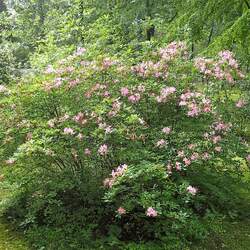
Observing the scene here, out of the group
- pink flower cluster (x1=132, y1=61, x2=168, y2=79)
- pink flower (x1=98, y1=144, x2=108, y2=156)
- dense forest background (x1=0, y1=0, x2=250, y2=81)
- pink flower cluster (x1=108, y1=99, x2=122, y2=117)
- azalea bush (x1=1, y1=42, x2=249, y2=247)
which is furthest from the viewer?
dense forest background (x1=0, y1=0, x2=250, y2=81)

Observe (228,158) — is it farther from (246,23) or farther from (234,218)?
(246,23)

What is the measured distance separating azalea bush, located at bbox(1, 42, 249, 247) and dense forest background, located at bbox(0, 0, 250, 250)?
17mm

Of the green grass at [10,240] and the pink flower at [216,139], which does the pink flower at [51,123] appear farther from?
the pink flower at [216,139]

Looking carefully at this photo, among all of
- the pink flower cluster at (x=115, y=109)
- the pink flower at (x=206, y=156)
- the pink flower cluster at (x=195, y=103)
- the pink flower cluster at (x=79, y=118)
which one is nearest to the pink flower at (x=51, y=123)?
the pink flower cluster at (x=79, y=118)

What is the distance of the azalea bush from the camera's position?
6.18m

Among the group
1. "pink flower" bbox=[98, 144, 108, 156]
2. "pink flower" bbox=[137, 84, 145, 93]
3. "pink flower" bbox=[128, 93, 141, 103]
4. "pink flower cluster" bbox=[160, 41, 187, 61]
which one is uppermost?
"pink flower cluster" bbox=[160, 41, 187, 61]

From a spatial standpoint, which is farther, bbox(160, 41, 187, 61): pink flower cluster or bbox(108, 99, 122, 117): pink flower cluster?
bbox(160, 41, 187, 61): pink flower cluster

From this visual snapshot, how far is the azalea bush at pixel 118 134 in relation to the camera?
618 centimetres

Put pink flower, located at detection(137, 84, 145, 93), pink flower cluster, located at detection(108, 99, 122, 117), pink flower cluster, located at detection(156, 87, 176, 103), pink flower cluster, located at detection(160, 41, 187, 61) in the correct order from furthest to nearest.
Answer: pink flower cluster, located at detection(160, 41, 187, 61) → pink flower, located at detection(137, 84, 145, 93) → pink flower cluster, located at detection(156, 87, 176, 103) → pink flower cluster, located at detection(108, 99, 122, 117)

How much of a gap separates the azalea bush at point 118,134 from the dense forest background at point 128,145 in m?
0.02

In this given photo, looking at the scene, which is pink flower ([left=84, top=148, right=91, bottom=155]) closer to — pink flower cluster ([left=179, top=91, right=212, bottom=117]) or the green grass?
pink flower cluster ([left=179, top=91, right=212, bottom=117])

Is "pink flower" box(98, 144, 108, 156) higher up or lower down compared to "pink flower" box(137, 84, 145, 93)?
lower down

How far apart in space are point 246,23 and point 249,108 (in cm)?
228

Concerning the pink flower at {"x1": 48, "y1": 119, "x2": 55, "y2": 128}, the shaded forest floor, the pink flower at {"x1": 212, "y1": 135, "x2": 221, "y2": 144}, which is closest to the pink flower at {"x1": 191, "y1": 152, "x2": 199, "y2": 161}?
the pink flower at {"x1": 212, "y1": 135, "x2": 221, "y2": 144}
